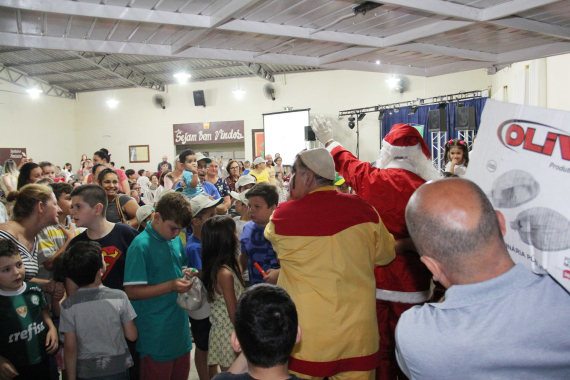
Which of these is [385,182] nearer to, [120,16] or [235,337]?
[235,337]

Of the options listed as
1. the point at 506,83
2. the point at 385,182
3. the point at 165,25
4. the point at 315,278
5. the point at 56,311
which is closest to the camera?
the point at 315,278

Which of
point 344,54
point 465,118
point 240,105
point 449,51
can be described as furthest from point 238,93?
point 449,51

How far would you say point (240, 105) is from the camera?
16.3 meters

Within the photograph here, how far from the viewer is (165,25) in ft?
9.94

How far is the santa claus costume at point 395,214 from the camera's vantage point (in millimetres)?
2326

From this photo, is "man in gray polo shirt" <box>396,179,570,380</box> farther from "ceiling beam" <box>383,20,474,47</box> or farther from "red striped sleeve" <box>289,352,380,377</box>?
"ceiling beam" <box>383,20,474,47</box>

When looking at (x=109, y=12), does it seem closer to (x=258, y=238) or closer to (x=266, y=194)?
(x=266, y=194)

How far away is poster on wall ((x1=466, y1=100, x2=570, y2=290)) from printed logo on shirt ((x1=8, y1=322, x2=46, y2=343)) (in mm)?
2430

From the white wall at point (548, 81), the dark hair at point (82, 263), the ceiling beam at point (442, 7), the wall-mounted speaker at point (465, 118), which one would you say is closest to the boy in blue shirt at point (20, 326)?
the dark hair at point (82, 263)

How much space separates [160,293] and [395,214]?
152 centimetres

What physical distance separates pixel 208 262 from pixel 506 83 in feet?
28.9

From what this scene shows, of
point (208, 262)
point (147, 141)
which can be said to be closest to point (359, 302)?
point (208, 262)

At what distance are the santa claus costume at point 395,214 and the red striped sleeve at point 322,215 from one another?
47 centimetres

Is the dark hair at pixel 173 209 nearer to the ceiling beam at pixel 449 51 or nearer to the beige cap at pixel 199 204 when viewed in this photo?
the beige cap at pixel 199 204
